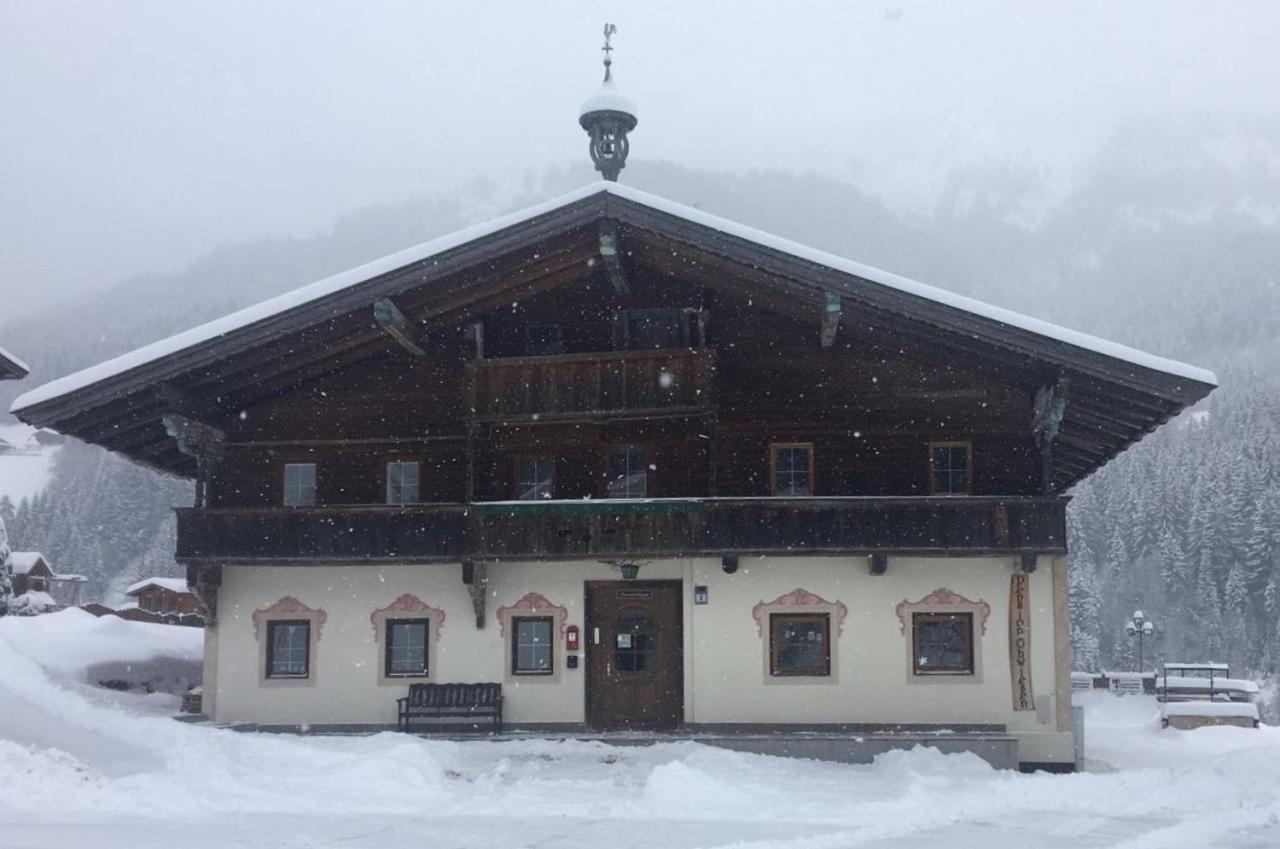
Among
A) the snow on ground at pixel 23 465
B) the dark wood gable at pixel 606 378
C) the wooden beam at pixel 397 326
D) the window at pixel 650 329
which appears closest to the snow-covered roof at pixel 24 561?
the dark wood gable at pixel 606 378

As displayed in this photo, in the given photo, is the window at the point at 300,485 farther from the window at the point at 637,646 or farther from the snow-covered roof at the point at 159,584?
the snow-covered roof at the point at 159,584

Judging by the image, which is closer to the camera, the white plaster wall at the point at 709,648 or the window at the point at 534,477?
the white plaster wall at the point at 709,648

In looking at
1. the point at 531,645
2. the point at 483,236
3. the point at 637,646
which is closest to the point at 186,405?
the point at 483,236

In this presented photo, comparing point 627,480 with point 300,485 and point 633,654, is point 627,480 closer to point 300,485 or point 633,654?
point 633,654

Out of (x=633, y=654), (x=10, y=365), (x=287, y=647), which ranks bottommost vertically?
(x=633, y=654)

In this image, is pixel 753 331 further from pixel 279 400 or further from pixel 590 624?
pixel 279 400

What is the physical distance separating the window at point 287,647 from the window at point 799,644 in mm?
7199

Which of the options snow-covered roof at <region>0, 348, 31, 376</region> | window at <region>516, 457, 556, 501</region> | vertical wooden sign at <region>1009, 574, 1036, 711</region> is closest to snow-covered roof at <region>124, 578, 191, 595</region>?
snow-covered roof at <region>0, 348, 31, 376</region>

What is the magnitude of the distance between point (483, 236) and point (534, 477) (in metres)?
3.86

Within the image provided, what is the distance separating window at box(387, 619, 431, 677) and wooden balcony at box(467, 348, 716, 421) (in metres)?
3.44

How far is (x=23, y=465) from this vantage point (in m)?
170

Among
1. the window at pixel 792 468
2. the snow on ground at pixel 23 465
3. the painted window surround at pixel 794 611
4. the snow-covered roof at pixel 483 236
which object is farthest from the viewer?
the snow on ground at pixel 23 465

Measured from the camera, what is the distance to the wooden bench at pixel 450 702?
18391 mm

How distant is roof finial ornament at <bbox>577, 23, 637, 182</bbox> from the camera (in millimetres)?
20578
